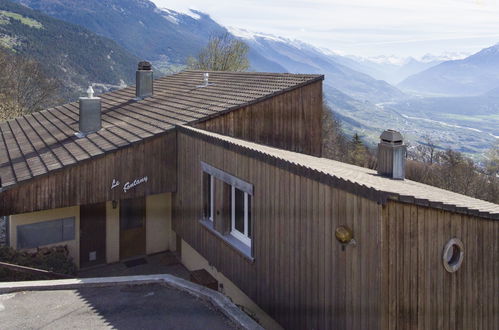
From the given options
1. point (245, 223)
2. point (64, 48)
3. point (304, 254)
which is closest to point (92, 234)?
point (245, 223)

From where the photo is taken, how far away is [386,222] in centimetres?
589

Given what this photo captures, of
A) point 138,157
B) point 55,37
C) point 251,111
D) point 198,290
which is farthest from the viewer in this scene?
point 55,37

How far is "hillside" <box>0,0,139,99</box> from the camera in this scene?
4532 inches

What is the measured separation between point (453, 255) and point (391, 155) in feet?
10.1

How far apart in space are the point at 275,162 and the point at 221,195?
246 centimetres

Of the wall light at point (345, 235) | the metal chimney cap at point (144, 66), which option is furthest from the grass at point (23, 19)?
the wall light at point (345, 235)

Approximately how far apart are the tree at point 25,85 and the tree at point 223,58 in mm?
17061

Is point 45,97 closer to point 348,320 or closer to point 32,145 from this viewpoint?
point 32,145

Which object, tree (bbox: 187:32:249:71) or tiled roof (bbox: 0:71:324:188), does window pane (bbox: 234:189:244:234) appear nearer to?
tiled roof (bbox: 0:71:324:188)

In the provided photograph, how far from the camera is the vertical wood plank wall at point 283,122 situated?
43.0 feet

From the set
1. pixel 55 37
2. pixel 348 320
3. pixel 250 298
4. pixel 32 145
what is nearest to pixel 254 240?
pixel 250 298

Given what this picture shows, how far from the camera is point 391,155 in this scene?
9.56 m

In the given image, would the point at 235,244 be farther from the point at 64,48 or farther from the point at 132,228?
the point at 64,48

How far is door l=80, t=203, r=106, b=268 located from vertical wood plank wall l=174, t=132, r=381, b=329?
476 cm
